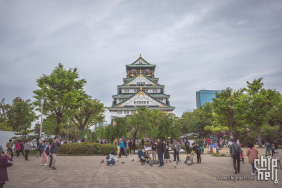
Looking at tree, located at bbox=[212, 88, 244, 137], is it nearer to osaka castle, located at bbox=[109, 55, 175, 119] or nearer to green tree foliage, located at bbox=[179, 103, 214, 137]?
green tree foliage, located at bbox=[179, 103, 214, 137]

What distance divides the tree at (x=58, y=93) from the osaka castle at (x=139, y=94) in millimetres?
35290

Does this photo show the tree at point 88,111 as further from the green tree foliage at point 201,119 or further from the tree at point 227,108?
the green tree foliage at point 201,119

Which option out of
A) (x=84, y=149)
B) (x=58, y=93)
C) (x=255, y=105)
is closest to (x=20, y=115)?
(x=58, y=93)

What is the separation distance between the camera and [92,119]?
117ft

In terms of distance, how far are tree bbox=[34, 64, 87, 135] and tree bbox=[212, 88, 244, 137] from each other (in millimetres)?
21582

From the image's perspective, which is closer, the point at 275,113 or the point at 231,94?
the point at 275,113

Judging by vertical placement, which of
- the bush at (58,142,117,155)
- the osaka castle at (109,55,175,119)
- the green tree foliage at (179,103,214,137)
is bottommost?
the bush at (58,142,117,155)

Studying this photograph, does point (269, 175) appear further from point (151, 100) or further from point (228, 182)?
point (151, 100)

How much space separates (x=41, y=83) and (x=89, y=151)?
10263 millimetres

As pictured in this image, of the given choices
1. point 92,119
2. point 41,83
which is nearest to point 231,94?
point 92,119

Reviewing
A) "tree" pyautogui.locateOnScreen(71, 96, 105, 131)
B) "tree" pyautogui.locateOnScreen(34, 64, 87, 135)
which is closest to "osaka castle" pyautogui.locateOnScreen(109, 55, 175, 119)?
"tree" pyautogui.locateOnScreen(71, 96, 105, 131)

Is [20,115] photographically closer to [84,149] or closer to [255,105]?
[84,149]

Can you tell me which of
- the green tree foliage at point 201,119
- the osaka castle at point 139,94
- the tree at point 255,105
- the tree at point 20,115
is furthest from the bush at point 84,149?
the osaka castle at point 139,94

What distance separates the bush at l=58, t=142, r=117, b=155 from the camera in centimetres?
2250
